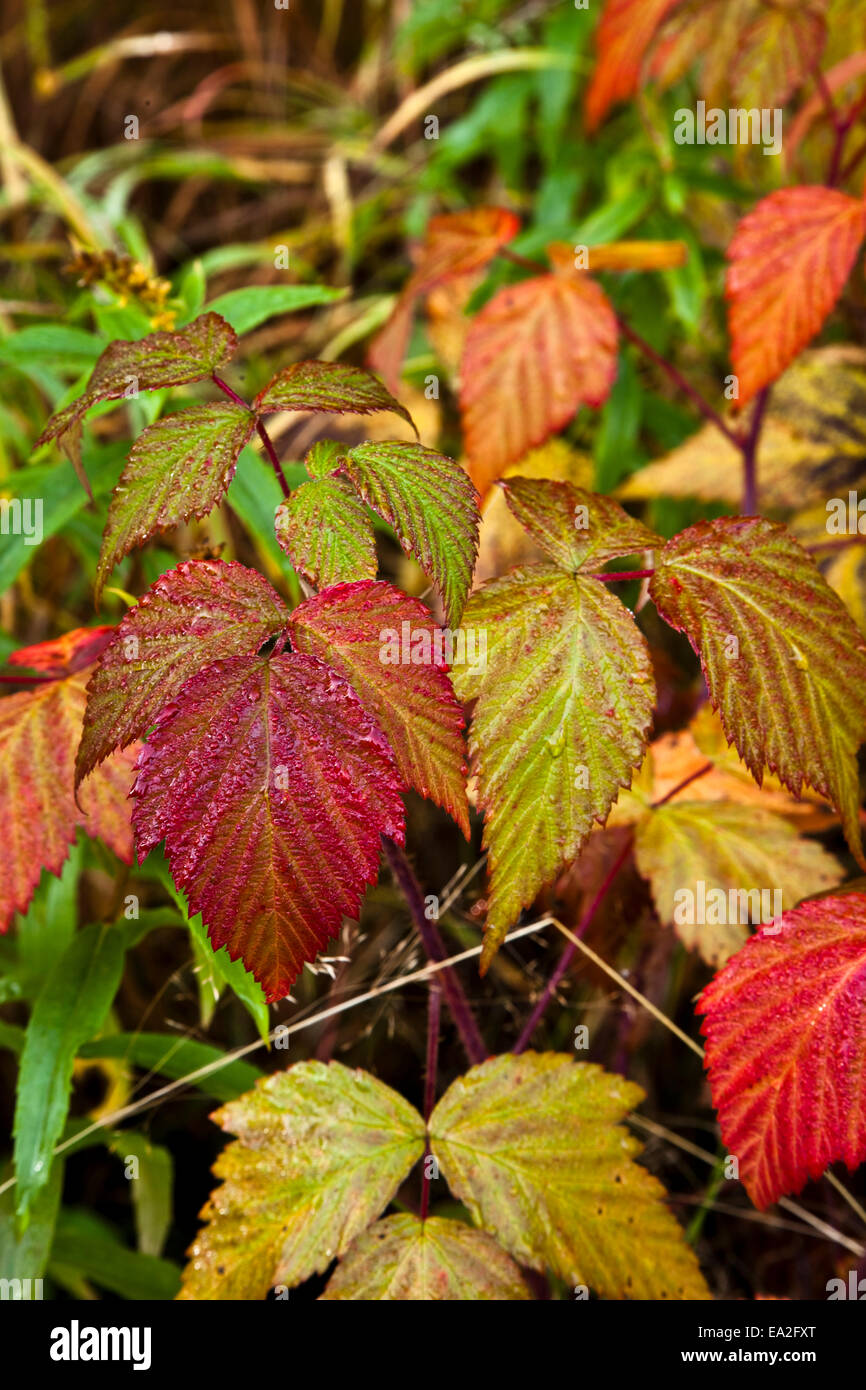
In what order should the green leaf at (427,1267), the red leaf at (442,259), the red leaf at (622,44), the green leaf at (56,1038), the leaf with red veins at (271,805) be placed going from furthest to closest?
the red leaf at (622,44)
the red leaf at (442,259)
the green leaf at (56,1038)
the green leaf at (427,1267)
the leaf with red veins at (271,805)

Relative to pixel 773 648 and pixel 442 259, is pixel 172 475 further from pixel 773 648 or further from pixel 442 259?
pixel 442 259

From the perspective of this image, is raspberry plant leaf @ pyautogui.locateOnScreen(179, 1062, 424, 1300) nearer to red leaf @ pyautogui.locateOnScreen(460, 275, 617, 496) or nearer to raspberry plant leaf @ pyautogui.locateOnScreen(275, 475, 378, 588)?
raspberry plant leaf @ pyautogui.locateOnScreen(275, 475, 378, 588)

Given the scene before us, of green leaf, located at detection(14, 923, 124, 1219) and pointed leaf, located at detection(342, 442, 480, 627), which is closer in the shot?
pointed leaf, located at detection(342, 442, 480, 627)

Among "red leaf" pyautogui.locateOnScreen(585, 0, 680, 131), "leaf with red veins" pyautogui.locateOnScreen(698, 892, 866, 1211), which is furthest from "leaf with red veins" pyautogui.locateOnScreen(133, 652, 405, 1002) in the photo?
"red leaf" pyautogui.locateOnScreen(585, 0, 680, 131)

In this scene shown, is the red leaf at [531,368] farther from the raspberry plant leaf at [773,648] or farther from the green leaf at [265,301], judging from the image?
the raspberry plant leaf at [773,648]

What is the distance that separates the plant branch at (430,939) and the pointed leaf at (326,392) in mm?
257

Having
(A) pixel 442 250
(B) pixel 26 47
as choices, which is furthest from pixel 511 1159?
(B) pixel 26 47

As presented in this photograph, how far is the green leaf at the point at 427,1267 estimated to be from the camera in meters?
0.67

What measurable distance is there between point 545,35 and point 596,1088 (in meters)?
1.78

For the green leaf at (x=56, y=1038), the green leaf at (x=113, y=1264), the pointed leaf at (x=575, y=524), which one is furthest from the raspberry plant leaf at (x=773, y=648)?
the green leaf at (x=113, y=1264)

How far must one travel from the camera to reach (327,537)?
595 millimetres

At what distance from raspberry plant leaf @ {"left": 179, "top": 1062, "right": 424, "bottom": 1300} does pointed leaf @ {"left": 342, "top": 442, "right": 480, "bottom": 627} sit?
359 mm

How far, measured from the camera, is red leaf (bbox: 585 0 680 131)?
1170 millimetres
